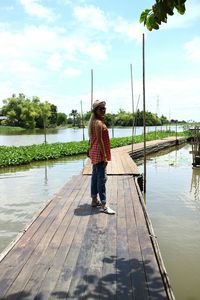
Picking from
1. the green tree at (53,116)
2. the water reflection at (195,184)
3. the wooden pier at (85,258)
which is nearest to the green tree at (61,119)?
the green tree at (53,116)

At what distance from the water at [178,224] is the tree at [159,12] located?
3396 millimetres

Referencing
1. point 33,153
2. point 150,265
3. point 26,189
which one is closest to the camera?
point 150,265

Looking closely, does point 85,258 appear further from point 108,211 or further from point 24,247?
point 108,211

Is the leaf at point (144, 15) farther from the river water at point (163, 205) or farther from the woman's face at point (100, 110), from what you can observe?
the river water at point (163, 205)

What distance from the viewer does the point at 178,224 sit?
7547mm

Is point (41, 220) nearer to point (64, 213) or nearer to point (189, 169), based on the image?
point (64, 213)

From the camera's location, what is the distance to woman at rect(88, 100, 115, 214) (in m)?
5.71

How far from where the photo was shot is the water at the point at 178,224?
16.7ft

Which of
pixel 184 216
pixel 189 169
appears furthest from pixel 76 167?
pixel 184 216

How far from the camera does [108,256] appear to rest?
13.3ft

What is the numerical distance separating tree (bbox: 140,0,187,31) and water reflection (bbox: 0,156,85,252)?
398 centimetres

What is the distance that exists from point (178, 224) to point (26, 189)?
550 centimetres

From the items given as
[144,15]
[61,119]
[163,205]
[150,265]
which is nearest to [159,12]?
[144,15]

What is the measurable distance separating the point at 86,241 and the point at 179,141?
99.9 ft
